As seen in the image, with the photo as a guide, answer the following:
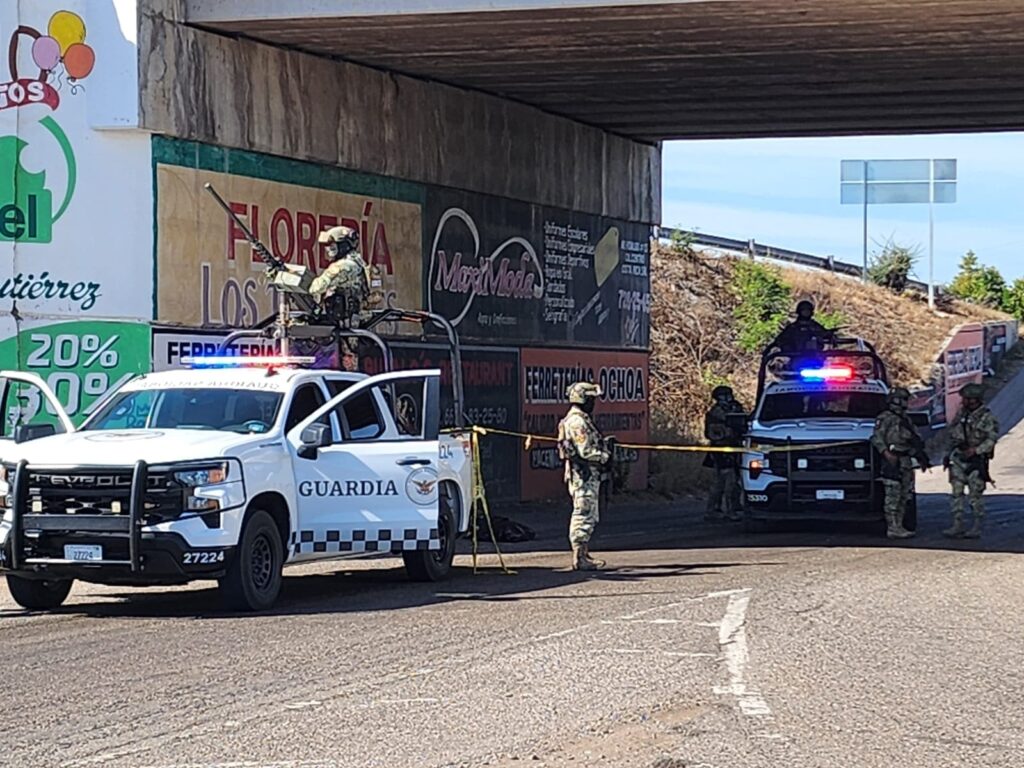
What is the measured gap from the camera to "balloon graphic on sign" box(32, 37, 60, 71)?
62.6ft

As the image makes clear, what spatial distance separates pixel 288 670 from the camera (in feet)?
35.3

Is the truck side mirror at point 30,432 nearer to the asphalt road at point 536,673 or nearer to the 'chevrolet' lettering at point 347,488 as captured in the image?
the asphalt road at point 536,673

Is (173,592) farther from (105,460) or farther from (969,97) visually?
(969,97)

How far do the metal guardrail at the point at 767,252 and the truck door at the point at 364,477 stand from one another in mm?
38131

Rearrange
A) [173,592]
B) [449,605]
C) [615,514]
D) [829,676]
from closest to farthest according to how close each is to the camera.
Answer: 1. [829,676]
2. [449,605]
3. [173,592]
4. [615,514]

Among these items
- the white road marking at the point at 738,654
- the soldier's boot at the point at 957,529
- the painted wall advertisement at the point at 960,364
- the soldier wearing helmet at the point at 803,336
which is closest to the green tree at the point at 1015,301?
the painted wall advertisement at the point at 960,364

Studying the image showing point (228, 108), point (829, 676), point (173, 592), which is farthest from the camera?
point (228, 108)

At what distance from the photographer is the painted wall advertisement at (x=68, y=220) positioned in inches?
752

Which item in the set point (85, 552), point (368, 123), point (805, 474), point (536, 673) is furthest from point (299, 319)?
point (536, 673)

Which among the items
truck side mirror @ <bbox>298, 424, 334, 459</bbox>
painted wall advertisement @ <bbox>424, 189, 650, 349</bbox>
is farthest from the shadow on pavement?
painted wall advertisement @ <bbox>424, 189, 650, 349</bbox>

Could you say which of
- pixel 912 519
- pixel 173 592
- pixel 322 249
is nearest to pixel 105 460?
pixel 173 592

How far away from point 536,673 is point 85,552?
13.2ft

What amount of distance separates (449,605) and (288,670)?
138 inches

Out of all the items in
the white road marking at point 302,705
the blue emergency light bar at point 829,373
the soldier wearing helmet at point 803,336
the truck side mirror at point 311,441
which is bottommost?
the white road marking at point 302,705
